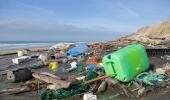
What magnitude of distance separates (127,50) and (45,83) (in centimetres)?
375


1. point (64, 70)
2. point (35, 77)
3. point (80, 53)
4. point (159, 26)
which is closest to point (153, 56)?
point (80, 53)

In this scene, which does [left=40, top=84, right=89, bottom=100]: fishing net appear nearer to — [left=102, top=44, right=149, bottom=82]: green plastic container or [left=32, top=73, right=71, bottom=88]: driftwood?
[left=32, top=73, right=71, bottom=88]: driftwood

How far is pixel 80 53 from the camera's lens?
74.3ft

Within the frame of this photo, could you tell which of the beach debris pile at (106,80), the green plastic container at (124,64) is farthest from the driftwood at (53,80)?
the green plastic container at (124,64)

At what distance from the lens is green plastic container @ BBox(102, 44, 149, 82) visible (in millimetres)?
13484

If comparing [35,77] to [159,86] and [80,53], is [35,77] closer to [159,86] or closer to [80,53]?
[159,86]

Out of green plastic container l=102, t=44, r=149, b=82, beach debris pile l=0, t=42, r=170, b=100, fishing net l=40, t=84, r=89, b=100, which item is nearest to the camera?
fishing net l=40, t=84, r=89, b=100

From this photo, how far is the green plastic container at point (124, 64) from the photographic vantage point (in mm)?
13484

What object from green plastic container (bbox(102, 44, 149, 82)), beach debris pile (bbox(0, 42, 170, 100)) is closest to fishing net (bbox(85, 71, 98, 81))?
beach debris pile (bbox(0, 42, 170, 100))

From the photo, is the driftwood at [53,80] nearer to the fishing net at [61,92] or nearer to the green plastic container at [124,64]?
the fishing net at [61,92]

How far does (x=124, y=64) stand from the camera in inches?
536

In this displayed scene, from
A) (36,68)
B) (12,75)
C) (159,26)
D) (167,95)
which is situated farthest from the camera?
(159,26)

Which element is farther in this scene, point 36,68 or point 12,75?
point 36,68

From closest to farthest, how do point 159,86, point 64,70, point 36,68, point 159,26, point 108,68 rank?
point 159,86
point 108,68
point 64,70
point 36,68
point 159,26
